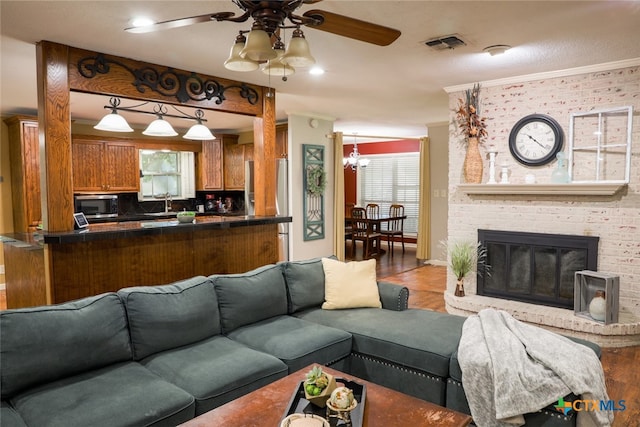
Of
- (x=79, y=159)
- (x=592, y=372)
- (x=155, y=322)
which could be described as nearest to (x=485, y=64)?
(x=592, y=372)

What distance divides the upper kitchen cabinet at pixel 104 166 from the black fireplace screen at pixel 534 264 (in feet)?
18.2

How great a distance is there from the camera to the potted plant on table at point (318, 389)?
5.87 ft

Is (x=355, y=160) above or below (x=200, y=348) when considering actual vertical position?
above

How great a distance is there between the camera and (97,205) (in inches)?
268

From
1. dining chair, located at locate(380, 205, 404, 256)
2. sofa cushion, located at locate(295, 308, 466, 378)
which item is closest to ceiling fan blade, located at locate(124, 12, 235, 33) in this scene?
sofa cushion, located at locate(295, 308, 466, 378)

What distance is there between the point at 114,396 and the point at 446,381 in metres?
1.79

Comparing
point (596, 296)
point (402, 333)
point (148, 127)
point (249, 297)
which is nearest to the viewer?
point (402, 333)

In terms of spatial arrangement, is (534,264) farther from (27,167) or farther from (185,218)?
(27,167)

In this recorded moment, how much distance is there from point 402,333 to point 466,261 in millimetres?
2155

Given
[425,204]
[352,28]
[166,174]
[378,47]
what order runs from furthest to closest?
[166,174] < [425,204] < [378,47] < [352,28]

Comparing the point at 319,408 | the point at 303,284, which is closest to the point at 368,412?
A: the point at 319,408

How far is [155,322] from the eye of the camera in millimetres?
2512

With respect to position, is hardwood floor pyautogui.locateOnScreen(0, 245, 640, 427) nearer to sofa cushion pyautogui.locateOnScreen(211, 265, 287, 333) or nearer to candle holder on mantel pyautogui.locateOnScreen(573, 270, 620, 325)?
candle holder on mantel pyautogui.locateOnScreen(573, 270, 620, 325)

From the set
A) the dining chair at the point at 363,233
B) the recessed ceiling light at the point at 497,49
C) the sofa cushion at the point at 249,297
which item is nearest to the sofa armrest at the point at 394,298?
the sofa cushion at the point at 249,297
